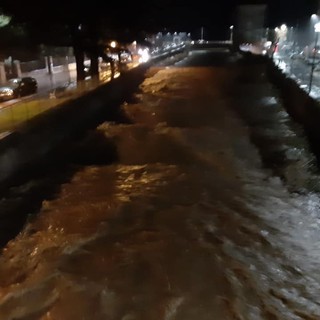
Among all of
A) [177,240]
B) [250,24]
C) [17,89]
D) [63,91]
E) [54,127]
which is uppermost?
[63,91]

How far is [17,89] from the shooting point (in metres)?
27.5

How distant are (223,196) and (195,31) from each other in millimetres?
107591

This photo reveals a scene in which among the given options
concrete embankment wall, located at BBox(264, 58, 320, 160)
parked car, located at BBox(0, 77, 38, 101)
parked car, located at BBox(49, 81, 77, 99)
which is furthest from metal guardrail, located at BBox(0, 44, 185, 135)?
concrete embankment wall, located at BBox(264, 58, 320, 160)

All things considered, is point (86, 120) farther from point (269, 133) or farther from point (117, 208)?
point (117, 208)

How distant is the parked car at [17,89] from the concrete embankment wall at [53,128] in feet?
12.9

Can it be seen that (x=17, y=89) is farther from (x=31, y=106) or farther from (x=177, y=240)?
(x=177, y=240)

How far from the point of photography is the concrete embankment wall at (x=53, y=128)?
15.1 m

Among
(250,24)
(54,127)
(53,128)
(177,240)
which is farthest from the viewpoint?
(250,24)

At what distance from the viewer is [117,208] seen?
13.0 meters

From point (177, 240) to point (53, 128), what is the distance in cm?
909

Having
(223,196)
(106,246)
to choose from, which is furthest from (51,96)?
(106,246)

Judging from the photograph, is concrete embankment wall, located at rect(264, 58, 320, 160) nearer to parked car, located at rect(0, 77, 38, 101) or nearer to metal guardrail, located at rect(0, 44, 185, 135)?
metal guardrail, located at rect(0, 44, 185, 135)

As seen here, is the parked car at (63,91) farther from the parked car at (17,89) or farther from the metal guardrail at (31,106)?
the parked car at (17,89)

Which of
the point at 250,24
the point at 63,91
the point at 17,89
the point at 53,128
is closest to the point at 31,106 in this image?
the point at 53,128
